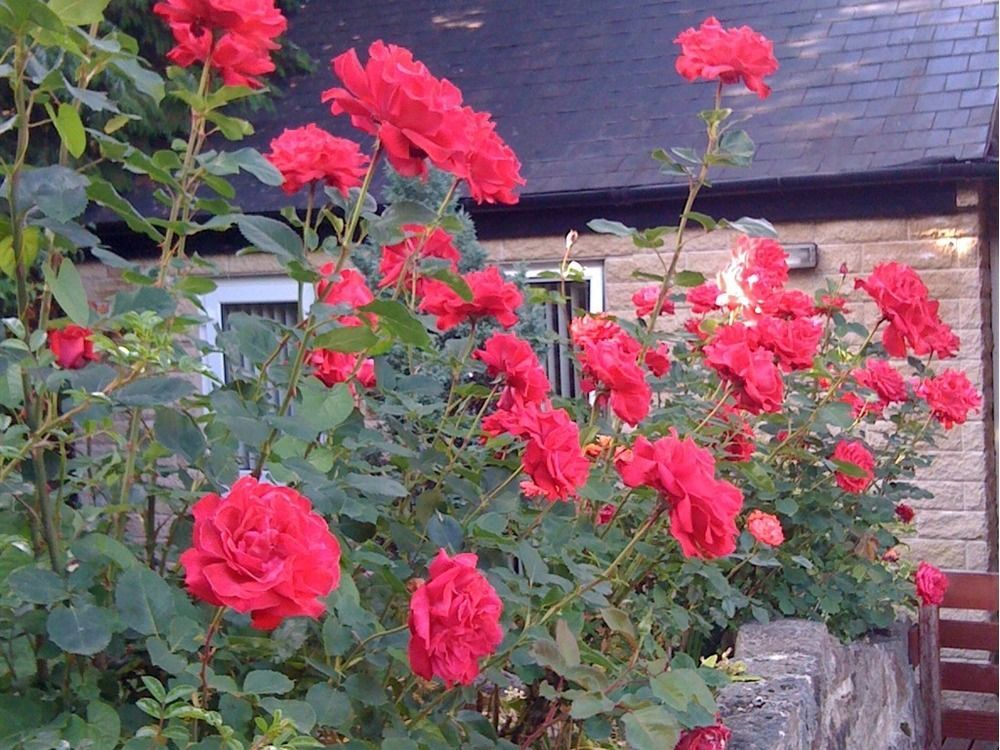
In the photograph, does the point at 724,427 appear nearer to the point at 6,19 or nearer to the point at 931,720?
the point at 6,19

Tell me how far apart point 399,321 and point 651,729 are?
0.62 meters

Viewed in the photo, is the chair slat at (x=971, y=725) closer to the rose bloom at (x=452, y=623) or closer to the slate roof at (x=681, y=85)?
the slate roof at (x=681, y=85)

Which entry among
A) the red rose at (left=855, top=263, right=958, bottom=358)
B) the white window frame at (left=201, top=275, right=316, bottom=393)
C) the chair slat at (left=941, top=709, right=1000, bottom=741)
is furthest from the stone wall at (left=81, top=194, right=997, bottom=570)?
the red rose at (left=855, top=263, right=958, bottom=358)

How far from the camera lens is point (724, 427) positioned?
7.94ft

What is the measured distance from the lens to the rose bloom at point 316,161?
169 centimetres

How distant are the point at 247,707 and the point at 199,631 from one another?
0.39ft

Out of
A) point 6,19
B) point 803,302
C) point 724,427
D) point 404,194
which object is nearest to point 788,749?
point 724,427

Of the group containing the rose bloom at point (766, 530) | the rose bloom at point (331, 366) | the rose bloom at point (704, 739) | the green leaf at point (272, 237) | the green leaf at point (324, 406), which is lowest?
the rose bloom at point (704, 739)

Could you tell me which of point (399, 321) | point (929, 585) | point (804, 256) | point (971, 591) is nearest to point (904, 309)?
point (929, 585)

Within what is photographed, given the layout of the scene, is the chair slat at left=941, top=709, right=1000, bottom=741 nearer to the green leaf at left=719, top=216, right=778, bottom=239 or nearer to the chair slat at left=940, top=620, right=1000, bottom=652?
the chair slat at left=940, top=620, right=1000, bottom=652

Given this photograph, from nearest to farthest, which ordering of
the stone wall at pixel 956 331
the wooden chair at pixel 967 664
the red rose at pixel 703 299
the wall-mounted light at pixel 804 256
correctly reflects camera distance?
the red rose at pixel 703 299
the wooden chair at pixel 967 664
the stone wall at pixel 956 331
the wall-mounted light at pixel 804 256

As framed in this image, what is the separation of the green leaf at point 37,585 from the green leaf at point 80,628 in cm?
2

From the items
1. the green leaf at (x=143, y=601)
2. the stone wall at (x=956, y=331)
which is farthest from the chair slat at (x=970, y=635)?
the green leaf at (x=143, y=601)

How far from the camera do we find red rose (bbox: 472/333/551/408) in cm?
170
